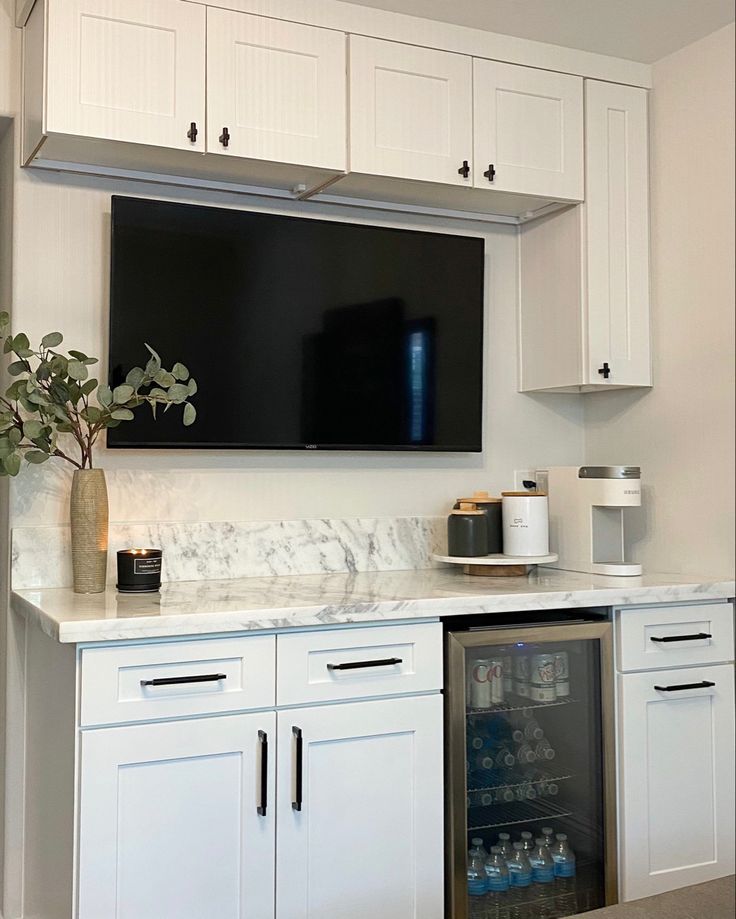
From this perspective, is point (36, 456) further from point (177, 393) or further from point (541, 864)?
point (541, 864)

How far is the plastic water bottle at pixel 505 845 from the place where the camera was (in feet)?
8.74

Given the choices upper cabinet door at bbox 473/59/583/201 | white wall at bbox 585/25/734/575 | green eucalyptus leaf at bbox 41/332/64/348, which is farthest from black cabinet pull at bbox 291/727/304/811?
upper cabinet door at bbox 473/59/583/201

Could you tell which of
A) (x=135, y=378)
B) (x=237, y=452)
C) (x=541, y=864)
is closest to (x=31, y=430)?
(x=135, y=378)

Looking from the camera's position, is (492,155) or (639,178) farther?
(639,178)

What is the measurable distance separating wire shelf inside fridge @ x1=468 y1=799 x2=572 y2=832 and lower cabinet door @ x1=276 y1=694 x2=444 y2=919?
0.64 ft

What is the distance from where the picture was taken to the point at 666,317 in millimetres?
3299

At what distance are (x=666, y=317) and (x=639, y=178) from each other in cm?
50

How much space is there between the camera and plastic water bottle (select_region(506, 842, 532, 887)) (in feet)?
8.77

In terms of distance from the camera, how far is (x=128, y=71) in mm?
2637

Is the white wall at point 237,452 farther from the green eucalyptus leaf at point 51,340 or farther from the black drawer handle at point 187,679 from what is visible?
the black drawer handle at point 187,679

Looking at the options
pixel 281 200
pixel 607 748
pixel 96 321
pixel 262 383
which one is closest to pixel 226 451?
pixel 262 383

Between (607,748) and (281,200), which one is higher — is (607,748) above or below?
below

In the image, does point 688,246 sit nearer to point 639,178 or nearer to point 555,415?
point 639,178

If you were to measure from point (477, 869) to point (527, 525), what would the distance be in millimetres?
1044
